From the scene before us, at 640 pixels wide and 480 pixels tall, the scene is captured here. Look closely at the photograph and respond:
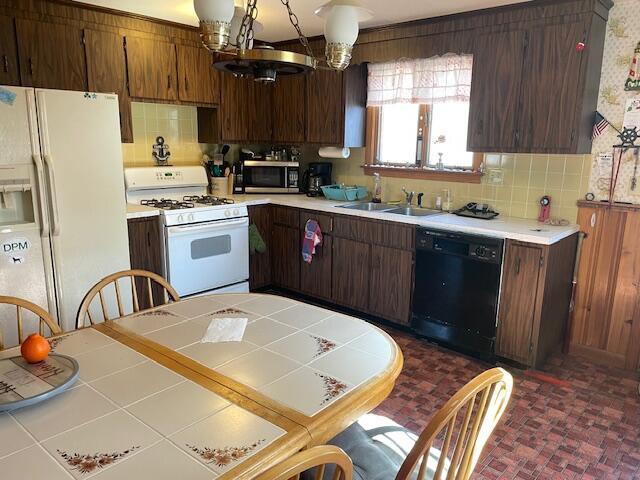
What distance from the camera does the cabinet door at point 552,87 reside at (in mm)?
2844

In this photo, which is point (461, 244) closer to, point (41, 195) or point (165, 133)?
point (41, 195)

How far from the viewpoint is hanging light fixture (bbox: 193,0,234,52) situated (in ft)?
4.67

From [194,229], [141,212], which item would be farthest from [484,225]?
[141,212]

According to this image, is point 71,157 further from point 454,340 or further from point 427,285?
point 454,340

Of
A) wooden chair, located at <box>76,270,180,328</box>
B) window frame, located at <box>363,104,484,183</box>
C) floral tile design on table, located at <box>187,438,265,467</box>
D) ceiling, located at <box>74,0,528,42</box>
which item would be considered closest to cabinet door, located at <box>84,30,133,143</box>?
ceiling, located at <box>74,0,528,42</box>

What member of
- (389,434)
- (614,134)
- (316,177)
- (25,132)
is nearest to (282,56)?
(389,434)

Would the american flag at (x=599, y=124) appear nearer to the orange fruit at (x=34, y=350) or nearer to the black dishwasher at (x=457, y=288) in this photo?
the black dishwasher at (x=457, y=288)

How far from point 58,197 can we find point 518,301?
282 cm

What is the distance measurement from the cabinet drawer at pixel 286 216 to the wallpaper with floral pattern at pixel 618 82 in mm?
2258

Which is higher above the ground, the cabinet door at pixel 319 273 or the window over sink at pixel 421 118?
the window over sink at pixel 421 118

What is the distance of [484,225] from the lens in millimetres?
3141

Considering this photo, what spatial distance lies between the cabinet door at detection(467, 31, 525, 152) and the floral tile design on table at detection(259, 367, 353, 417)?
93.2 inches

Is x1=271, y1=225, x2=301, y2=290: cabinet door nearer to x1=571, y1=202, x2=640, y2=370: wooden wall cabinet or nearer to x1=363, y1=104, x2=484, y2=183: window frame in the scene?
x1=363, y1=104, x2=484, y2=183: window frame

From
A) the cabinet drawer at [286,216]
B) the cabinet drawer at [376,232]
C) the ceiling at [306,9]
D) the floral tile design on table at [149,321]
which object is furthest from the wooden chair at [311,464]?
the cabinet drawer at [286,216]
